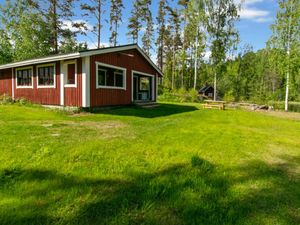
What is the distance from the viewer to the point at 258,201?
262 cm

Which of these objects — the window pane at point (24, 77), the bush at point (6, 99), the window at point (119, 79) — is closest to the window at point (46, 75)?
the window pane at point (24, 77)

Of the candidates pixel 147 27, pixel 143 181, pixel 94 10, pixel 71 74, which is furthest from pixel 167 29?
pixel 143 181

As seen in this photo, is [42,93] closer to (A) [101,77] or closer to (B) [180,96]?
(A) [101,77]

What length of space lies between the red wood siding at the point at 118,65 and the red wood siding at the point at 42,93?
222 centimetres

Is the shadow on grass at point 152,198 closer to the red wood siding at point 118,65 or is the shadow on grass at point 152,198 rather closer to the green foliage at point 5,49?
the red wood siding at point 118,65

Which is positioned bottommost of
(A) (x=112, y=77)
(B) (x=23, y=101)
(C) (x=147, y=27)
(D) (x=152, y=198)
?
(D) (x=152, y=198)

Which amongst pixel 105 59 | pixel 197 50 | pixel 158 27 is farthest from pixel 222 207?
pixel 158 27

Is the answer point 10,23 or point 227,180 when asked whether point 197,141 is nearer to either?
point 227,180

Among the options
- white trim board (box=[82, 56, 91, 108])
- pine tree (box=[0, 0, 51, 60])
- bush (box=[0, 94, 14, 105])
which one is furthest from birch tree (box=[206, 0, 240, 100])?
pine tree (box=[0, 0, 51, 60])

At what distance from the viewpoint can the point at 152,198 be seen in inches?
103

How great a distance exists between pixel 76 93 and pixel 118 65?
3.30 meters

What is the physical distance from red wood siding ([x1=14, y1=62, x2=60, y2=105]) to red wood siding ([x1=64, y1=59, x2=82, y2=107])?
0.79 meters

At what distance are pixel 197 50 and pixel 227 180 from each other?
90.2ft

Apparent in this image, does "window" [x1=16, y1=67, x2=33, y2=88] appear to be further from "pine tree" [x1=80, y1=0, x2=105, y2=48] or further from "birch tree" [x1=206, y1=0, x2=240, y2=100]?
"birch tree" [x1=206, y1=0, x2=240, y2=100]
